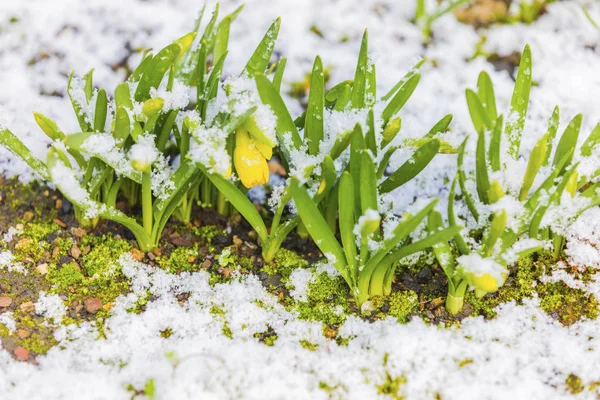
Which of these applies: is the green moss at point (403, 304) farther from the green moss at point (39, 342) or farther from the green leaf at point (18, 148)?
the green leaf at point (18, 148)

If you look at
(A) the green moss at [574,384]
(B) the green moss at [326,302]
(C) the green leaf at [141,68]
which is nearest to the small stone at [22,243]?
(C) the green leaf at [141,68]

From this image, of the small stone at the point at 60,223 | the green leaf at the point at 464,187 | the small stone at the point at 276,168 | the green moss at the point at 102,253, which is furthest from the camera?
the small stone at the point at 276,168

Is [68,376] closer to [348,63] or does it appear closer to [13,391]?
[13,391]

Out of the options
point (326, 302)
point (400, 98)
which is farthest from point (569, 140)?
point (326, 302)

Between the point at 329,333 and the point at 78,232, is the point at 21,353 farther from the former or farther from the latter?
the point at 329,333

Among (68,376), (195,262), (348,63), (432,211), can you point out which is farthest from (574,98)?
(68,376)

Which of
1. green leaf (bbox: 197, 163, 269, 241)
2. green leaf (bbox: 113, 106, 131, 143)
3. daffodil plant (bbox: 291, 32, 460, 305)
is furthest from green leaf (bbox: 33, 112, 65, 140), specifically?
daffodil plant (bbox: 291, 32, 460, 305)
